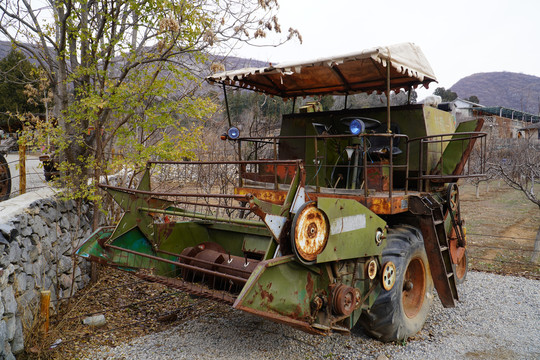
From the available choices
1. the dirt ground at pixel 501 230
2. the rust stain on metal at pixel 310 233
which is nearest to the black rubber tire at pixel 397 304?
the rust stain on metal at pixel 310 233

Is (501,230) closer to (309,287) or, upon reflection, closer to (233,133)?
(233,133)

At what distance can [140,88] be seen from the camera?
18.9 feet

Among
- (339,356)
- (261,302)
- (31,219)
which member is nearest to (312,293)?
(261,302)

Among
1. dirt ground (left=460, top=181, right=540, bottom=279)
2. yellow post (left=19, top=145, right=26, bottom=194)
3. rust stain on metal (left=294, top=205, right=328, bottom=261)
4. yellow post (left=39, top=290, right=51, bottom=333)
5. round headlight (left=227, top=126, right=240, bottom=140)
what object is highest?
round headlight (left=227, top=126, right=240, bottom=140)

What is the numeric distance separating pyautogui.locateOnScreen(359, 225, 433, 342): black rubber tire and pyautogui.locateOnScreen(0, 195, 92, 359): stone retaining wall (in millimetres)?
3742

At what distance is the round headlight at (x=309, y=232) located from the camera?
10.4ft

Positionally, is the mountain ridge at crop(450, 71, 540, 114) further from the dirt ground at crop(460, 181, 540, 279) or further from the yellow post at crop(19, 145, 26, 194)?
the yellow post at crop(19, 145, 26, 194)

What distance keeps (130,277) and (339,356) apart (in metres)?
4.14

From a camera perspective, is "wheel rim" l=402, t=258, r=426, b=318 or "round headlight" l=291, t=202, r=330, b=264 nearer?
"round headlight" l=291, t=202, r=330, b=264

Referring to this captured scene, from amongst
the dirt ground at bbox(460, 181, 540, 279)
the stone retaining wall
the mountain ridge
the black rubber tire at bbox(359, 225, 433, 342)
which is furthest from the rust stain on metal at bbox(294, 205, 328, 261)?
the mountain ridge

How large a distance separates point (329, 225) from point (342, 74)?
10.00 ft

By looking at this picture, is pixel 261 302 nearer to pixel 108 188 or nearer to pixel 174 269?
pixel 174 269

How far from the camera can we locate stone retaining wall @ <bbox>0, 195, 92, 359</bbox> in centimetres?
416

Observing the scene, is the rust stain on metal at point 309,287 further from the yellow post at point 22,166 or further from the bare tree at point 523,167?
the bare tree at point 523,167
